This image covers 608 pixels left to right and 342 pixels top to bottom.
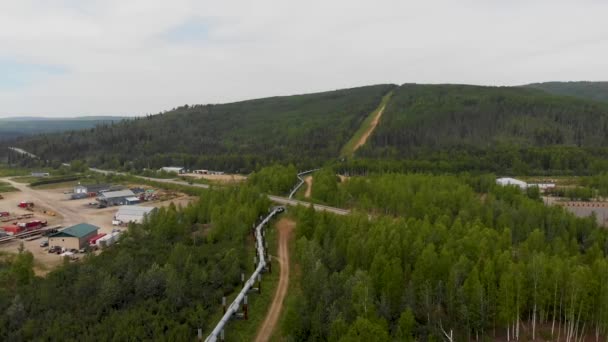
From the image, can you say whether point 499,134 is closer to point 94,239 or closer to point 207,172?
point 207,172

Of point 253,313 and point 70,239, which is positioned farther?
point 70,239


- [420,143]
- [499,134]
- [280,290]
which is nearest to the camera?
[280,290]

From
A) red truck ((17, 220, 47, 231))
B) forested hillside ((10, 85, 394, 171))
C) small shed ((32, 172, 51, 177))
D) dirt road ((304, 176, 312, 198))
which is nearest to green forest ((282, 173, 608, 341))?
dirt road ((304, 176, 312, 198))

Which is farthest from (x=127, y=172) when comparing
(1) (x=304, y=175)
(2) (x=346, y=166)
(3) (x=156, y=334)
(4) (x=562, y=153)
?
(4) (x=562, y=153)

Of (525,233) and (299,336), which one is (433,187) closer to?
(525,233)

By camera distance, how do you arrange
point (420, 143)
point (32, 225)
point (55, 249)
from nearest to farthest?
point (55, 249)
point (32, 225)
point (420, 143)

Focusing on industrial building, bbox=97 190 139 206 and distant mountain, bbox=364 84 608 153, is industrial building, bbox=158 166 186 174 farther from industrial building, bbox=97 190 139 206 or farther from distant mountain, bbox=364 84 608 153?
distant mountain, bbox=364 84 608 153

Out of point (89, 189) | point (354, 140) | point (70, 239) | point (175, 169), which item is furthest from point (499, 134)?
point (70, 239)

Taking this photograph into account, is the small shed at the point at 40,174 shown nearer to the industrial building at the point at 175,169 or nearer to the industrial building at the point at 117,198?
the industrial building at the point at 175,169
